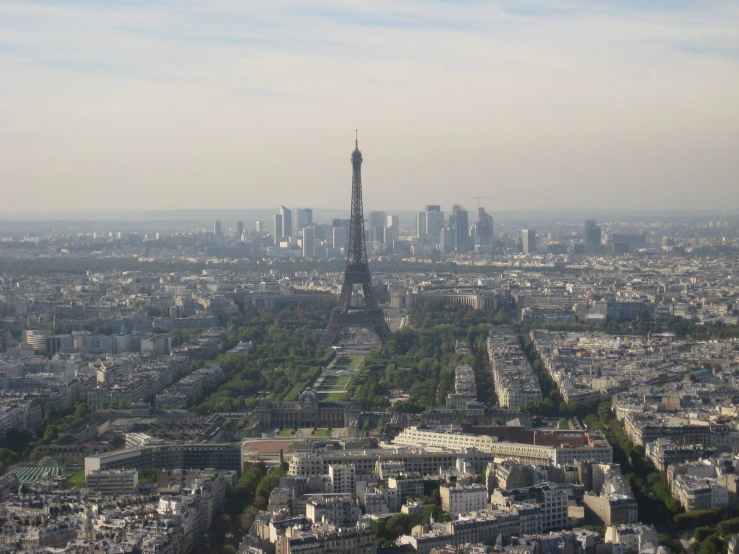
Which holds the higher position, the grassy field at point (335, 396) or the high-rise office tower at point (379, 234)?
the high-rise office tower at point (379, 234)

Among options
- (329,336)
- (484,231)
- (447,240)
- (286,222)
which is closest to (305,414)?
(329,336)

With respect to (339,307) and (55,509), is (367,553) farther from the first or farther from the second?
(339,307)

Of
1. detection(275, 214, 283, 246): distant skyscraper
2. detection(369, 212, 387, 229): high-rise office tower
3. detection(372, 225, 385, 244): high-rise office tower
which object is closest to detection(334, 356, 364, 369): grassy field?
detection(372, 225, 385, 244): high-rise office tower

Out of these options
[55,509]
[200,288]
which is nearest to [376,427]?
[55,509]

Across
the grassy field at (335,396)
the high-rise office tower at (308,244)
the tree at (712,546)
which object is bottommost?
the grassy field at (335,396)

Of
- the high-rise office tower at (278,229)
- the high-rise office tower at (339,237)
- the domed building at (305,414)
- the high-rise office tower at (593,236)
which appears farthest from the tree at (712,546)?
the high-rise office tower at (278,229)

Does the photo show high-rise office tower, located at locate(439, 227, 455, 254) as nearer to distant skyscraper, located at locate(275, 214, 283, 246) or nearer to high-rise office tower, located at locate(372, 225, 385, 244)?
high-rise office tower, located at locate(372, 225, 385, 244)

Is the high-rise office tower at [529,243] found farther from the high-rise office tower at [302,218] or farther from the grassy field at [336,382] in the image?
the grassy field at [336,382]

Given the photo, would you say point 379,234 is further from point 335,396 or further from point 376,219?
point 335,396
